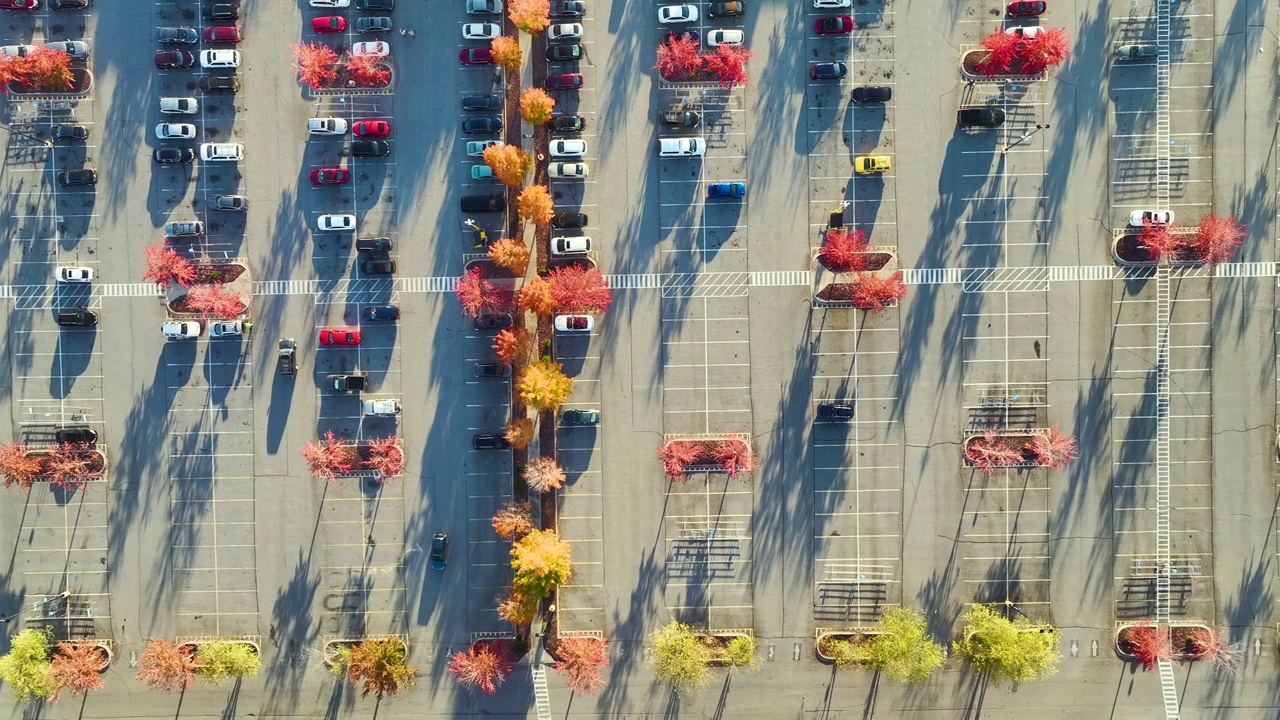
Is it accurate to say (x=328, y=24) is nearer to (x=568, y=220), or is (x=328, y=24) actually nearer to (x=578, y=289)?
(x=568, y=220)

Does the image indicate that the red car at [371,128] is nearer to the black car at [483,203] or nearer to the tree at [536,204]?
the black car at [483,203]

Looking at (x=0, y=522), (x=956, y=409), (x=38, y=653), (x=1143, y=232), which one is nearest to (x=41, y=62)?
(x=0, y=522)

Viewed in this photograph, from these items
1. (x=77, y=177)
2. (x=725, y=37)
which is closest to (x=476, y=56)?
(x=725, y=37)

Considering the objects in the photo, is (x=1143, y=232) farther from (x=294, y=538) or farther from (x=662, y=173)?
(x=294, y=538)

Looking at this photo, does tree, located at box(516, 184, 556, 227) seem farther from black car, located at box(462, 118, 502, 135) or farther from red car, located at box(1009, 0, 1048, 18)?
red car, located at box(1009, 0, 1048, 18)

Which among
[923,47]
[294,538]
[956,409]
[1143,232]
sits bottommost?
[294,538]

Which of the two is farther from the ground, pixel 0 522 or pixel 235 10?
pixel 235 10

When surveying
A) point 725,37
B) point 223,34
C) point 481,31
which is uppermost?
point 725,37
